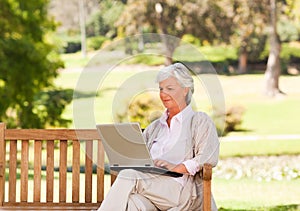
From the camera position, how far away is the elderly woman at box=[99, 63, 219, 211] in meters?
3.89

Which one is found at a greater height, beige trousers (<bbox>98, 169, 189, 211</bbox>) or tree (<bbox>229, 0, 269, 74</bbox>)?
tree (<bbox>229, 0, 269, 74</bbox>)

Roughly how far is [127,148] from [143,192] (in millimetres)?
250

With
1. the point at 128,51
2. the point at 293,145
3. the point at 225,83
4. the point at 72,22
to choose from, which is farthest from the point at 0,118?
the point at 72,22

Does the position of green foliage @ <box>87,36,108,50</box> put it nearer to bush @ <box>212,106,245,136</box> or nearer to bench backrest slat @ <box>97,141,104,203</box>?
bush @ <box>212,106,245,136</box>

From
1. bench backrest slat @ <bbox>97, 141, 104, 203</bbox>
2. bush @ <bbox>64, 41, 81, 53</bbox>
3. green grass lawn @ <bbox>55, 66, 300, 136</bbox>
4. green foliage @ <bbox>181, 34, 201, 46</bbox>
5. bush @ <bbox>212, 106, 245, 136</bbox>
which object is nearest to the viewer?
bench backrest slat @ <bbox>97, 141, 104, 203</bbox>

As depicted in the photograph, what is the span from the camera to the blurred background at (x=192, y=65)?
4594 millimetres

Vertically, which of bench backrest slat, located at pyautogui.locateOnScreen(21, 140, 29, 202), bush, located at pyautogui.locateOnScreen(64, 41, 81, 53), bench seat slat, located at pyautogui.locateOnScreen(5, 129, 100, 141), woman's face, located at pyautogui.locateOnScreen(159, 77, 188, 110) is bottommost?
bench backrest slat, located at pyautogui.locateOnScreen(21, 140, 29, 202)

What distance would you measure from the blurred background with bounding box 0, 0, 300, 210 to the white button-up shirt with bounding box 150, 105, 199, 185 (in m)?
0.17

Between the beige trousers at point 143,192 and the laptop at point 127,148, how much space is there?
5 cm

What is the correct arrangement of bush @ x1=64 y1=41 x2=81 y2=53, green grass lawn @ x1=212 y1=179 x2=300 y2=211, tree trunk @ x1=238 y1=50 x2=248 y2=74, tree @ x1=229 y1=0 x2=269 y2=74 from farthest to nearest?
1. bush @ x1=64 y1=41 x2=81 y2=53
2. tree trunk @ x1=238 y1=50 x2=248 y2=74
3. tree @ x1=229 y1=0 x2=269 y2=74
4. green grass lawn @ x1=212 y1=179 x2=300 y2=211

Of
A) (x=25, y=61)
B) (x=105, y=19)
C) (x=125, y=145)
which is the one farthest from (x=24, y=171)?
(x=105, y=19)

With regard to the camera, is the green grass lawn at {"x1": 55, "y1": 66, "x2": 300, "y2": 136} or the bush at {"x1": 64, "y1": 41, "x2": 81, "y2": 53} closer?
the green grass lawn at {"x1": 55, "y1": 66, "x2": 300, "y2": 136}

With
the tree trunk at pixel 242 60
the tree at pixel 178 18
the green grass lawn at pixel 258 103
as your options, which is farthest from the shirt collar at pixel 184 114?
the tree trunk at pixel 242 60

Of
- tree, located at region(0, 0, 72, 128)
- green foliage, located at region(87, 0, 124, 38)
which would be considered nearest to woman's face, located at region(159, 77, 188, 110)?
tree, located at region(0, 0, 72, 128)
